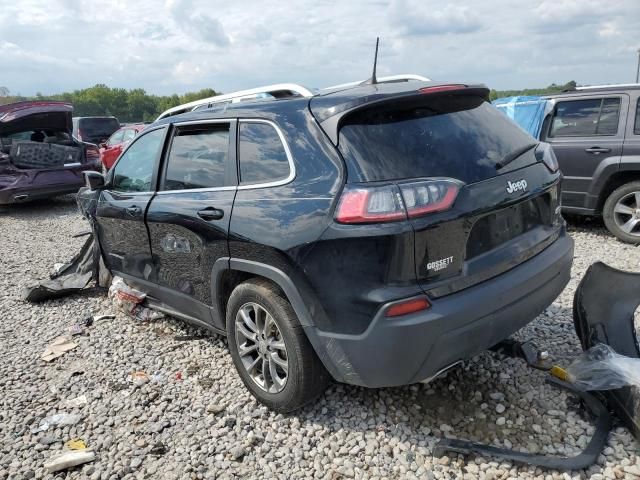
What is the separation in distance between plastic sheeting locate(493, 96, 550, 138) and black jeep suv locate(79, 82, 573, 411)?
4293mm

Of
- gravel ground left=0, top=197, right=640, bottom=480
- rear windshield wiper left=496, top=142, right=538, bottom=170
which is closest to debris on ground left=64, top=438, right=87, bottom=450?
gravel ground left=0, top=197, right=640, bottom=480

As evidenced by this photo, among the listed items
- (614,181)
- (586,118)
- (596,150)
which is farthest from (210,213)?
(586,118)

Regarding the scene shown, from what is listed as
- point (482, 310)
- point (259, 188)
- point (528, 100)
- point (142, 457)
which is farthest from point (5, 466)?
point (528, 100)

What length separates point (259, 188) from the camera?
110 inches

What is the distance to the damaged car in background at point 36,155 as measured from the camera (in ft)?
30.6

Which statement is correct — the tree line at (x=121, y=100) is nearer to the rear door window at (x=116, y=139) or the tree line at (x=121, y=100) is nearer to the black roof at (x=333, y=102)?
the rear door window at (x=116, y=139)

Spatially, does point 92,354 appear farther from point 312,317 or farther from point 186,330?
point 312,317

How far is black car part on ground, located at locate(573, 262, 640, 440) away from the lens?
3.04m

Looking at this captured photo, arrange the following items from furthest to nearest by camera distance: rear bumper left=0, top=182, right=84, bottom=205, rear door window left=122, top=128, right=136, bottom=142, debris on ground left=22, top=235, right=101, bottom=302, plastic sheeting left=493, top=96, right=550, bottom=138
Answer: rear door window left=122, top=128, right=136, bottom=142 → rear bumper left=0, top=182, right=84, bottom=205 → plastic sheeting left=493, top=96, right=550, bottom=138 → debris on ground left=22, top=235, right=101, bottom=302

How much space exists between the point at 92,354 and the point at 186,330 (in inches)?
29.0

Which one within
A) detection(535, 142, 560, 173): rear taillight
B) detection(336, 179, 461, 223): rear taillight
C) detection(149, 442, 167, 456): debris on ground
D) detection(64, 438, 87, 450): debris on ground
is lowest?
detection(64, 438, 87, 450): debris on ground

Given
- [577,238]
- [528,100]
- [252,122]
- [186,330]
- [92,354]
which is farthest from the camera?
[528,100]

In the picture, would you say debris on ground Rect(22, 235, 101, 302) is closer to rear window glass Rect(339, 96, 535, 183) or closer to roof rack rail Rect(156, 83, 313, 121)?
roof rack rail Rect(156, 83, 313, 121)

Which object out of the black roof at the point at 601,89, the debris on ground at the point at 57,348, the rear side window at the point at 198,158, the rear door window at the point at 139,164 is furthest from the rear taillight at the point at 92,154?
the black roof at the point at 601,89
